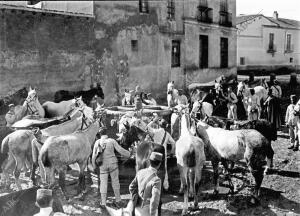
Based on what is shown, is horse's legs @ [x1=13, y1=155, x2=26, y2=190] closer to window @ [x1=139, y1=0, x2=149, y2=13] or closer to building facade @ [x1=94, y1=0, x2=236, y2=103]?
building facade @ [x1=94, y1=0, x2=236, y2=103]

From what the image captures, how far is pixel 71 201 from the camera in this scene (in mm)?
8266

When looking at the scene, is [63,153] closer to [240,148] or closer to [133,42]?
[240,148]

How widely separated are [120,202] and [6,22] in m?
9.75

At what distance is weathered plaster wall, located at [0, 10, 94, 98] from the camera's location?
14391 mm

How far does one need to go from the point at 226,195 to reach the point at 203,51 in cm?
1686

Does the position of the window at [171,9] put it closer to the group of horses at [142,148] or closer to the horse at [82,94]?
the horse at [82,94]

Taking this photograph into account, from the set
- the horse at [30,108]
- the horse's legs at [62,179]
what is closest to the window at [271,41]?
the horse at [30,108]

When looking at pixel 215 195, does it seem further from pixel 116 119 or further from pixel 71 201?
pixel 116 119

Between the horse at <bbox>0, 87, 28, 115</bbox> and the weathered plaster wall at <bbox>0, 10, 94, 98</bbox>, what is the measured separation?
0.29 m

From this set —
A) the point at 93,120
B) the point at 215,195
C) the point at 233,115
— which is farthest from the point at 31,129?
the point at 233,115

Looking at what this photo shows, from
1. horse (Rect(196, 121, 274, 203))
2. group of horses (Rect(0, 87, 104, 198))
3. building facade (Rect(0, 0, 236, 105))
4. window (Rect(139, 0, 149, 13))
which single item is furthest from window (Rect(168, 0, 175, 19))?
horse (Rect(196, 121, 274, 203))

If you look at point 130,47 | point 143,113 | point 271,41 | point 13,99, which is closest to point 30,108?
point 13,99

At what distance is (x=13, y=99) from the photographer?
14.0m

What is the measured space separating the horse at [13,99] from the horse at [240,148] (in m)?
7.89
